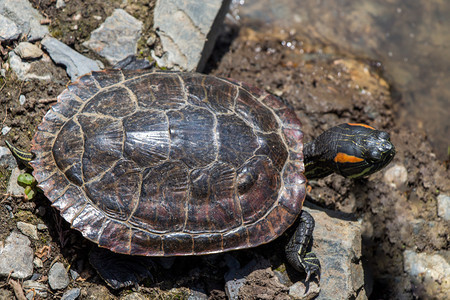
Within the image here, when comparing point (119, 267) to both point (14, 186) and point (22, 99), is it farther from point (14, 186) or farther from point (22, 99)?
point (22, 99)

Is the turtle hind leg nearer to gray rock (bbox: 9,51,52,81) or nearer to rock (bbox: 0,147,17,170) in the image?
rock (bbox: 0,147,17,170)

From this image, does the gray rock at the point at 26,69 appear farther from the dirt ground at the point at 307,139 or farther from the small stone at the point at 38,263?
the small stone at the point at 38,263

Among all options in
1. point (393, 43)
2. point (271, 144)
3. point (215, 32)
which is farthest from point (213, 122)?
point (393, 43)

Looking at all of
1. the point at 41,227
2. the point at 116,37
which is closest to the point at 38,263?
the point at 41,227

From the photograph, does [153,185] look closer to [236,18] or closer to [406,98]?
[236,18]

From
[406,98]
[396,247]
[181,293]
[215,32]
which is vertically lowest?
[396,247]
